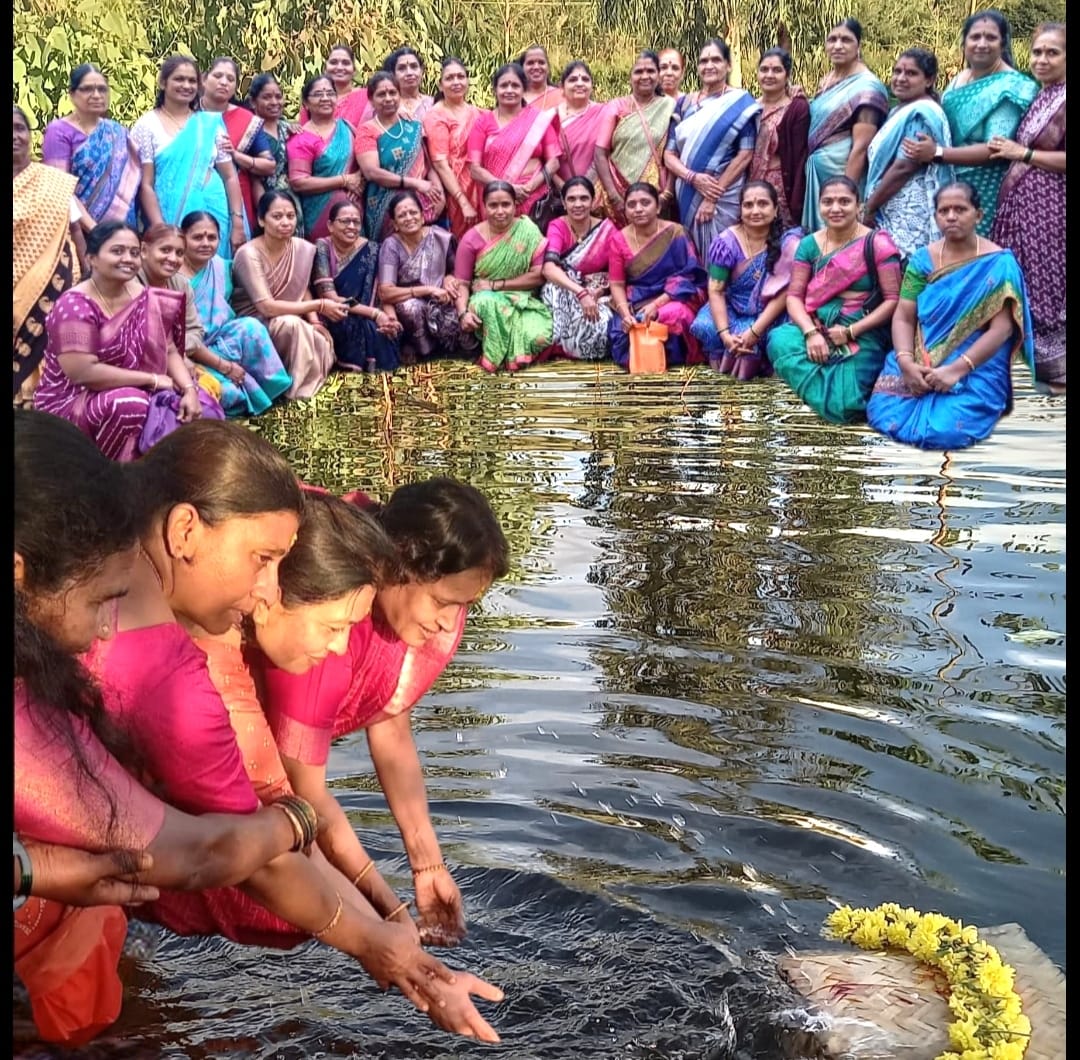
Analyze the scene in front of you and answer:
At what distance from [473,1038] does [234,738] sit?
86 cm

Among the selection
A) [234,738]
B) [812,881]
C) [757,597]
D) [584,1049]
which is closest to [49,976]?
[234,738]

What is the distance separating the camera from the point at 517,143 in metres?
5.93

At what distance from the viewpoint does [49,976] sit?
2621mm

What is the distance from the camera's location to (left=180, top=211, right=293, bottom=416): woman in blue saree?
17.9 feet

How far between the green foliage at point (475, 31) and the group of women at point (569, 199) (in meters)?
0.07

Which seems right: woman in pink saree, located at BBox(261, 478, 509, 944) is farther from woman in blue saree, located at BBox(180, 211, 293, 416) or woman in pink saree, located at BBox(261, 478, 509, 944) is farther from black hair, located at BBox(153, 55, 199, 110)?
black hair, located at BBox(153, 55, 199, 110)

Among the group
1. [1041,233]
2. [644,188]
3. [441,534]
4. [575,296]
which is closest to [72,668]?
[441,534]

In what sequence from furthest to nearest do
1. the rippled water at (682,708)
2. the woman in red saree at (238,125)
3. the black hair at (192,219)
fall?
1. the woman in red saree at (238,125)
2. the black hair at (192,219)
3. the rippled water at (682,708)

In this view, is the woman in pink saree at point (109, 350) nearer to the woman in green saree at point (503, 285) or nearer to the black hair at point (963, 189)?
the woman in green saree at point (503, 285)

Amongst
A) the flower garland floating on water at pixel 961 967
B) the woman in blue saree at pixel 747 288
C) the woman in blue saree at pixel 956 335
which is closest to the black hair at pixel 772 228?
the woman in blue saree at pixel 747 288

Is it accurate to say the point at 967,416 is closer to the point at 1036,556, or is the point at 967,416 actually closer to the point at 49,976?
the point at 1036,556

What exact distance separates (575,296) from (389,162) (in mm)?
886

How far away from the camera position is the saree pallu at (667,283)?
607 cm

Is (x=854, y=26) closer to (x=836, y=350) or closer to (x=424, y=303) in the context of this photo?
(x=836, y=350)
